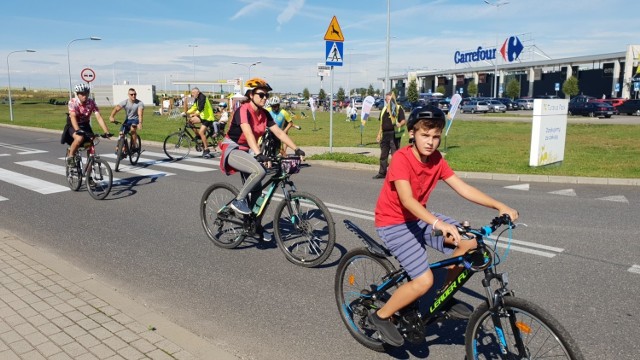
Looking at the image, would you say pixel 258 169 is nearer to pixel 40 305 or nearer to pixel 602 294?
pixel 40 305

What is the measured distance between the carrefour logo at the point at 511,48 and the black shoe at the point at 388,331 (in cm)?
6745

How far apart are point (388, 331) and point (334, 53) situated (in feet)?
38.1

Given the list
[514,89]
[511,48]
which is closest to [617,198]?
[511,48]

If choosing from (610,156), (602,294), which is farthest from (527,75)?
(602,294)

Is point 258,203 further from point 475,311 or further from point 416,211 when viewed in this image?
point 475,311

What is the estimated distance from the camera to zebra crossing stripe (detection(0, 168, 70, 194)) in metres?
10.2

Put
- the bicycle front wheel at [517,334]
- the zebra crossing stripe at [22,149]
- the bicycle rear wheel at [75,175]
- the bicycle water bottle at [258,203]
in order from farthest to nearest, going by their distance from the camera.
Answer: the zebra crossing stripe at [22,149]
the bicycle rear wheel at [75,175]
the bicycle water bottle at [258,203]
the bicycle front wheel at [517,334]

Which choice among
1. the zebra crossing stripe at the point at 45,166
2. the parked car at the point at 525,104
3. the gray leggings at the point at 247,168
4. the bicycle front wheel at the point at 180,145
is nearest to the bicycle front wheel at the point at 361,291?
the gray leggings at the point at 247,168

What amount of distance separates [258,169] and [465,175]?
7166 mm

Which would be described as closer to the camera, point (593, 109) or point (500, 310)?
point (500, 310)

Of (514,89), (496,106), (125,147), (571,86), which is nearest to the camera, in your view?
(125,147)

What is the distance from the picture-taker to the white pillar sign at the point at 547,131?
12.0 metres

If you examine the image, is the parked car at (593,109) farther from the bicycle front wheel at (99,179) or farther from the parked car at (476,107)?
the bicycle front wheel at (99,179)

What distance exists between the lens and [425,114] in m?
3.09
